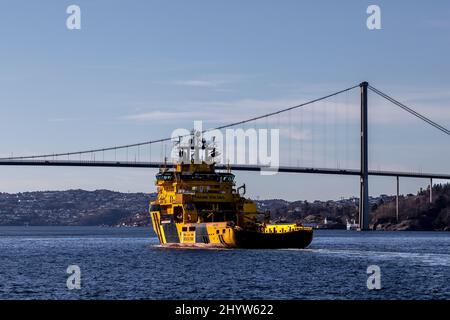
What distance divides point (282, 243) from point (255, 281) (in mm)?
21146

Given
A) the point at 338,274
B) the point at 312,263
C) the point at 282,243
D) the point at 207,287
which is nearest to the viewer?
the point at 207,287

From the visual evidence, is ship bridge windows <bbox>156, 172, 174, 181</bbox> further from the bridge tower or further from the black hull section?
the bridge tower

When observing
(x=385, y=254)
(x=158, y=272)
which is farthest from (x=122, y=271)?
(x=385, y=254)

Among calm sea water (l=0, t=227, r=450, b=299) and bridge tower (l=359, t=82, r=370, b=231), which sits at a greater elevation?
bridge tower (l=359, t=82, r=370, b=231)

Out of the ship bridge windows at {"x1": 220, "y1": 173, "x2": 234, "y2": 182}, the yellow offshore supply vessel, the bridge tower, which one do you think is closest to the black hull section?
the yellow offshore supply vessel

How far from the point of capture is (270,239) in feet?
203

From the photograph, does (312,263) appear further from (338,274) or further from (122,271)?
(122,271)

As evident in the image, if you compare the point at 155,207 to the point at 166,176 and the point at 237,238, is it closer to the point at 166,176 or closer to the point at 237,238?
the point at 166,176

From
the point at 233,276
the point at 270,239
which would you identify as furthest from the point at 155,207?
the point at 233,276

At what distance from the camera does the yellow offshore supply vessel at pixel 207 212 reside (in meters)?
62.1

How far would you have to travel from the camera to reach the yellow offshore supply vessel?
62.1 metres

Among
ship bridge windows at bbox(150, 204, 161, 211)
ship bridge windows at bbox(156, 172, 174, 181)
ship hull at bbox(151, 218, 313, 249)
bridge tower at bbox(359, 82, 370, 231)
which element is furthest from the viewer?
bridge tower at bbox(359, 82, 370, 231)
